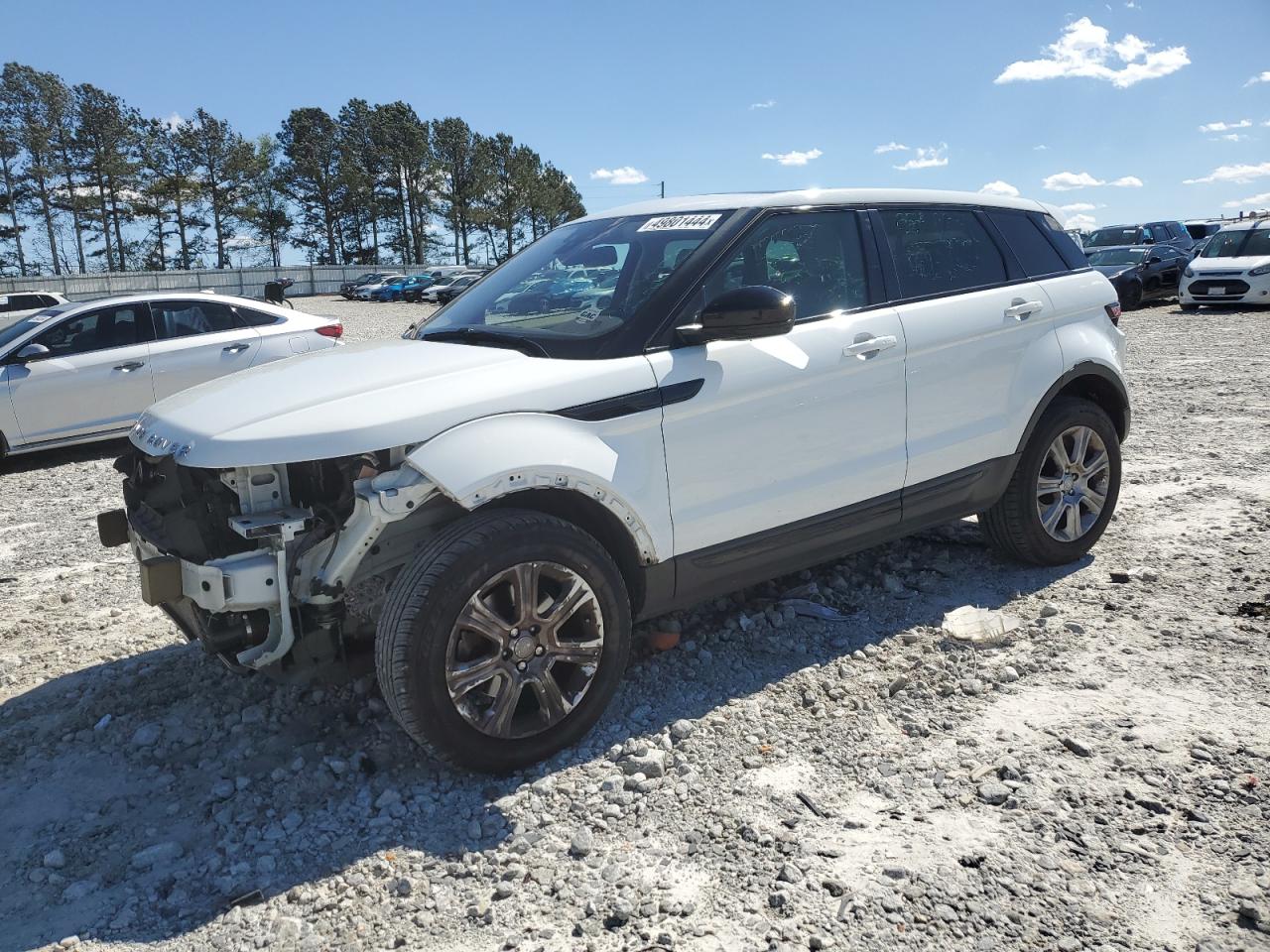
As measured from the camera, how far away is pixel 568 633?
11.2 feet

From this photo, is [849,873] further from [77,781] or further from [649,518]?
[77,781]

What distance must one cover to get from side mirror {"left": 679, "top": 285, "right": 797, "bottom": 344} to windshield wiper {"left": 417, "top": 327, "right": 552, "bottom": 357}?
593 mm

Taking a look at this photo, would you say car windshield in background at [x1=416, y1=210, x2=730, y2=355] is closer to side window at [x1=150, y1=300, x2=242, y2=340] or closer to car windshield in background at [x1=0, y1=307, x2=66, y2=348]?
side window at [x1=150, y1=300, x2=242, y2=340]

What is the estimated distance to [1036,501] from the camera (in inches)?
190

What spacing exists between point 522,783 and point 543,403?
1.27 metres

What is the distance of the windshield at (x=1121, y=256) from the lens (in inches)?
894

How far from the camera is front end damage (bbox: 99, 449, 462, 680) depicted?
3.07 meters

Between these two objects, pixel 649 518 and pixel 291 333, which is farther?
pixel 291 333

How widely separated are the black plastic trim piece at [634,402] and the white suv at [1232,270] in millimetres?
19832

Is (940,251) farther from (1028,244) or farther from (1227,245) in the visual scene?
(1227,245)

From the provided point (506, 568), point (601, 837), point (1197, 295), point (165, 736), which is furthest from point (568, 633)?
point (1197, 295)

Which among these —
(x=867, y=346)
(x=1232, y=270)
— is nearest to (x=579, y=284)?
(x=867, y=346)

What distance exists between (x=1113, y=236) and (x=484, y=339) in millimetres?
26878

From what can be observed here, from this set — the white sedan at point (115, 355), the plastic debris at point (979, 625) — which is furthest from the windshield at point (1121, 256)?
the plastic debris at point (979, 625)
